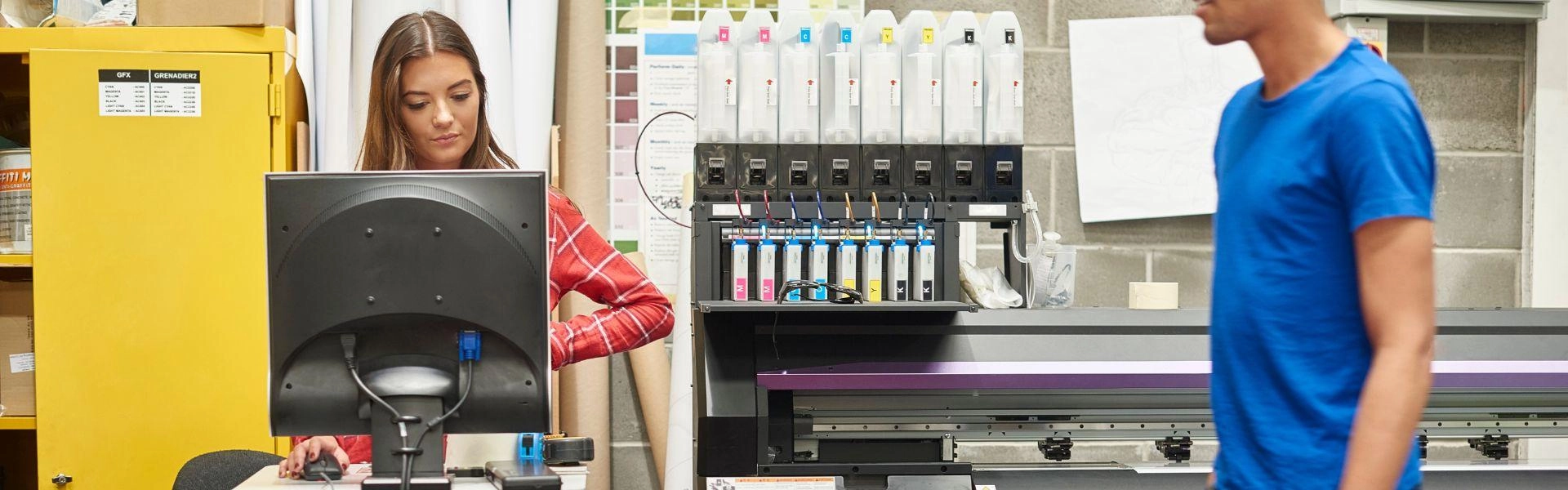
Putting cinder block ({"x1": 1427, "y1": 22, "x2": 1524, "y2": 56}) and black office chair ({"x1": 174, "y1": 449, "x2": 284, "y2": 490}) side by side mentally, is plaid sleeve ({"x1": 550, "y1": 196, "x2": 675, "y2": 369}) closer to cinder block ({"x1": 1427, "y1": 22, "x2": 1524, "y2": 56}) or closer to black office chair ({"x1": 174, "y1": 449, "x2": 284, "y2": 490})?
black office chair ({"x1": 174, "y1": 449, "x2": 284, "y2": 490})

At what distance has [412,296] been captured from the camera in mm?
1258

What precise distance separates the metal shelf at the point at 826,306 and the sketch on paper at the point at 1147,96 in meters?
1.37

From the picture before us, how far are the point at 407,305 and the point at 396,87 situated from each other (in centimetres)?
76

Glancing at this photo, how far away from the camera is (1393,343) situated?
0.98 m

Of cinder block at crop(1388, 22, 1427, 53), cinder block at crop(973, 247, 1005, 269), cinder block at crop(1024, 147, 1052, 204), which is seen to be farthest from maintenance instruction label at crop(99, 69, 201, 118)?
cinder block at crop(1388, 22, 1427, 53)

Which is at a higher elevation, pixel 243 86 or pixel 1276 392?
pixel 243 86

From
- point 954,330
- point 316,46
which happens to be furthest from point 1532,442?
point 316,46

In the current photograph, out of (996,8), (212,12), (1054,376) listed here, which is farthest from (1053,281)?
(212,12)

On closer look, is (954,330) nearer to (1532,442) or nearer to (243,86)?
(243,86)

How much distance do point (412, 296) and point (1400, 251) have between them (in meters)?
0.97

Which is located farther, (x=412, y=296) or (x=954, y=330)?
(x=954, y=330)

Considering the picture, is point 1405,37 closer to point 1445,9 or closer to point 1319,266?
point 1445,9

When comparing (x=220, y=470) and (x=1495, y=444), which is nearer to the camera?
(x=220, y=470)

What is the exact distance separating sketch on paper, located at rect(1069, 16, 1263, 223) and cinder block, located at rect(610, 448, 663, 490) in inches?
58.1
